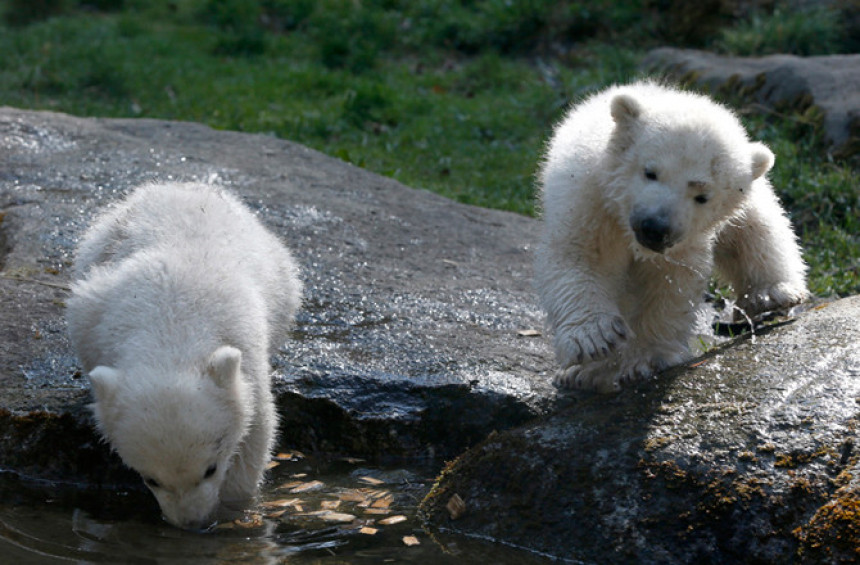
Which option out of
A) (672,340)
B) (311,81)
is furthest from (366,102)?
(672,340)

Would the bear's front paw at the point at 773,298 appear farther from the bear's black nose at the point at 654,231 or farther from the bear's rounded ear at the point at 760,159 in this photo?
the bear's black nose at the point at 654,231

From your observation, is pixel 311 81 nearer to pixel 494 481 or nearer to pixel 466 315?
pixel 466 315

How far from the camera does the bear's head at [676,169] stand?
4.80 metres

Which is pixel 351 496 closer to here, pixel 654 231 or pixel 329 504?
pixel 329 504

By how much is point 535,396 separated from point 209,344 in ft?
5.91

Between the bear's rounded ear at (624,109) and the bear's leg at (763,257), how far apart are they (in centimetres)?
101

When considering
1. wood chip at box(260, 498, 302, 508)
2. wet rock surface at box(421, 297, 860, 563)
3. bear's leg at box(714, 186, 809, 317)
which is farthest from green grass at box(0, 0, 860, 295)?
wood chip at box(260, 498, 302, 508)

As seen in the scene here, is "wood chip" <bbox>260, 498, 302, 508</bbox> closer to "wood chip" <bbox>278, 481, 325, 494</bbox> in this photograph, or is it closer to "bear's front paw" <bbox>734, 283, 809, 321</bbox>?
"wood chip" <bbox>278, 481, 325, 494</bbox>

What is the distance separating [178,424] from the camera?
386 centimetres

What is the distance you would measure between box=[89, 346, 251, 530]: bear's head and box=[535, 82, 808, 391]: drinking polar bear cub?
1797 mm

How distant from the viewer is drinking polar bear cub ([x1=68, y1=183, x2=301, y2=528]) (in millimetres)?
3922

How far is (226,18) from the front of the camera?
51.6ft

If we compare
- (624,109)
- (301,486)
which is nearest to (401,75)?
(624,109)

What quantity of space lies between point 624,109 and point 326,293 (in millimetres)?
2178
